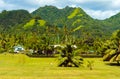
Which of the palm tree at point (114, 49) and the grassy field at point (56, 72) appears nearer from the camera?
the grassy field at point (56, 72)

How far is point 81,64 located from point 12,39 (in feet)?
289

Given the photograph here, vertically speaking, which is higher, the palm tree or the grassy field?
the palm tree

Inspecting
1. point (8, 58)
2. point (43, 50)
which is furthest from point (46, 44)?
point (8, 58)

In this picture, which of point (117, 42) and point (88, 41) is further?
point (88, 41)

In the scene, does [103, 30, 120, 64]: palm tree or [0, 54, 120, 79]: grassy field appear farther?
[103, 30, 120, 64]: palm tree

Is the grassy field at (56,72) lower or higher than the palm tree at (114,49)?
lower

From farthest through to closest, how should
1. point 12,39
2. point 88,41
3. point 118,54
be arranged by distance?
point 88,41 < point 12,39 < point 118,54

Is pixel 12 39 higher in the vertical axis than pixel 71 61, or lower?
higher

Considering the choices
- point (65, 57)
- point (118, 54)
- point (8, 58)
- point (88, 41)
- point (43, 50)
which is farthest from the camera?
point (88, 41)

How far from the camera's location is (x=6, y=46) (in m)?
132

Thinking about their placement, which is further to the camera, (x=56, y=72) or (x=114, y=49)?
(x=114, y=49)

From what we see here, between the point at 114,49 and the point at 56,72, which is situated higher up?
the point at 114,49

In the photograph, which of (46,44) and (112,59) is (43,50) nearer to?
(46,44)

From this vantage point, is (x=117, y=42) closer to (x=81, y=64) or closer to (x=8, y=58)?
(x=81, y=64)
